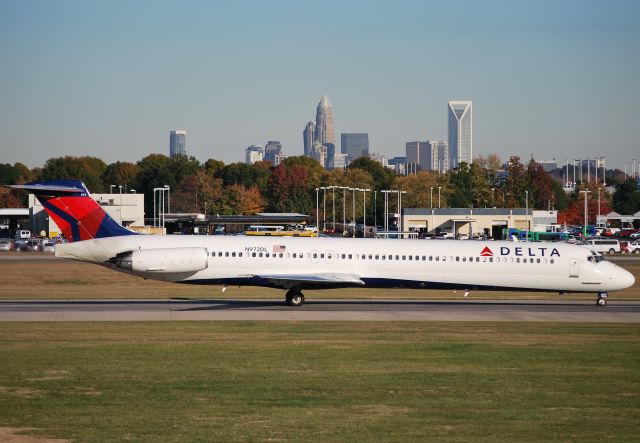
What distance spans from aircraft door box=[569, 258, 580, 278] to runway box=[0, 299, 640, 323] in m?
1.42

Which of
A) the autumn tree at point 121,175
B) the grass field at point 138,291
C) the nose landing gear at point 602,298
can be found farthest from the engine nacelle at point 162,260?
the autumn tree at point 121,175

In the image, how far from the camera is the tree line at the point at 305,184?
14738 centimetres

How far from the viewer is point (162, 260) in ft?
120

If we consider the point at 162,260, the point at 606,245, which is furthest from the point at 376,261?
the point at 606,245

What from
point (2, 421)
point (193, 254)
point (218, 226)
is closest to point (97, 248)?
point (193, 254)

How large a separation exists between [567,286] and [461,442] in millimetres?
24154

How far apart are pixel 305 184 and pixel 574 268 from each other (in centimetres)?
12117

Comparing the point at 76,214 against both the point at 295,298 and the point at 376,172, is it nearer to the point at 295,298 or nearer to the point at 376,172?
the point at 295,298

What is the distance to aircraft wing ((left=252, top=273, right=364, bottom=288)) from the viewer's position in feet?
121

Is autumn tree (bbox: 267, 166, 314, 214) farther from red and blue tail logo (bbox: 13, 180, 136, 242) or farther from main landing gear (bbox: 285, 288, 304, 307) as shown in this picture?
red and blue tail logo (bbox: 13, 180, 136, 242)

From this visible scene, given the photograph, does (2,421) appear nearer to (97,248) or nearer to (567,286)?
(97,248)

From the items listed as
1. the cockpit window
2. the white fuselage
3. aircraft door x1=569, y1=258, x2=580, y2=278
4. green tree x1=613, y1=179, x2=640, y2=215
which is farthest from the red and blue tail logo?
green tree x1=613, y1=179, x2=640, y2=215

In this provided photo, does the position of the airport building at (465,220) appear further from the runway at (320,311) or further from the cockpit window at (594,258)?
the cockpit window at (594,258)

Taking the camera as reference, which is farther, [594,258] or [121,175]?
[121,175]
